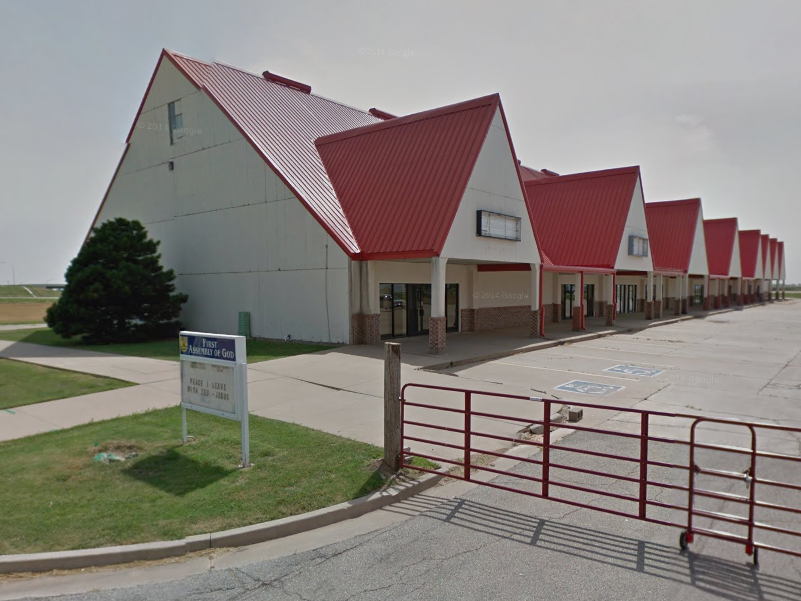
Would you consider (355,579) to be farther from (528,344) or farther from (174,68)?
(174,68)

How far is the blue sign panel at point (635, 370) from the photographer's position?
577 inches

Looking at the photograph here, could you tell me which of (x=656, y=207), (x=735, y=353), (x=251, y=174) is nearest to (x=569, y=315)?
(x=735, y=353)

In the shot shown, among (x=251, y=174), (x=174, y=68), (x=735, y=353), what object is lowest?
(x=735, y=353)

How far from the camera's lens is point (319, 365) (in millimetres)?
14758

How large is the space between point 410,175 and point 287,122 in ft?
26.4

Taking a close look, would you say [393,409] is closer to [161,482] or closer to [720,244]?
[161,482]

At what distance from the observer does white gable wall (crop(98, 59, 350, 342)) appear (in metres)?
19.3

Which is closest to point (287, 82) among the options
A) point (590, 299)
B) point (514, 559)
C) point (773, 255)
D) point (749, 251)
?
point (590, 299)

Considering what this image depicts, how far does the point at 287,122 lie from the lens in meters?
24.3

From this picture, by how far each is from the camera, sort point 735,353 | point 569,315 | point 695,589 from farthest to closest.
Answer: point 569,315 → point 735,353 → point 695,589

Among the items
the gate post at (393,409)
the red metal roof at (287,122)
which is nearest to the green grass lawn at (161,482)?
the gate post at (393,409)

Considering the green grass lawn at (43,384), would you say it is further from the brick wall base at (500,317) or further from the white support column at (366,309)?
the brick wall base at (500,317)

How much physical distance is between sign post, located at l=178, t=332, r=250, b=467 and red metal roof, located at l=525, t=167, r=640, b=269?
2272 cm

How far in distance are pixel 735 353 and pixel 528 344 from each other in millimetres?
7382
